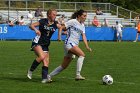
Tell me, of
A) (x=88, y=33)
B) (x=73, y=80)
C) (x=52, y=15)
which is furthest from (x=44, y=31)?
(x=88, y=33)

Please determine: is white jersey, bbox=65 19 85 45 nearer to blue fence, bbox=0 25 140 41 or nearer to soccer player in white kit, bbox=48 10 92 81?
soccer player in white kit, bbox=48 10 92 81

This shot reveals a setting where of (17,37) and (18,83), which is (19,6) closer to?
(17,37)

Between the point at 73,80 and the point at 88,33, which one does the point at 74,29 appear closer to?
the point at 73,80

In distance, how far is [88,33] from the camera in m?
45.3

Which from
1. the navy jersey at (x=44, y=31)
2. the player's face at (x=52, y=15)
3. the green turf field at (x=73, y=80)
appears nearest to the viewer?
the green turf field at (x=73, y=80)

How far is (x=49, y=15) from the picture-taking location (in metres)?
14.5

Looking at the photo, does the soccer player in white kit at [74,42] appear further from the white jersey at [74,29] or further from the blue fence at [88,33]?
the blue fence at [88,33]

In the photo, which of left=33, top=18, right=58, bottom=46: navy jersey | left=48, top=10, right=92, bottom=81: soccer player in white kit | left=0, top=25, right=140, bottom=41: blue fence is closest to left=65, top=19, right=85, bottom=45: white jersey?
left=48, top=10, right=92, bottom=81: soccer player in white kit

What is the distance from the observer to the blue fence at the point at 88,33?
139 ft

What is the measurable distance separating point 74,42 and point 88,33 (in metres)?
30.3

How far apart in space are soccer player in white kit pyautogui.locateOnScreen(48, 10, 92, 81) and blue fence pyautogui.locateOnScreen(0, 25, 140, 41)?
89.3ft

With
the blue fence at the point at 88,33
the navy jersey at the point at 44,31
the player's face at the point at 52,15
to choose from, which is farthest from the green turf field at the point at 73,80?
the blue fence at the point at 88,33

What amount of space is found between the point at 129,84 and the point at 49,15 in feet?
9.62

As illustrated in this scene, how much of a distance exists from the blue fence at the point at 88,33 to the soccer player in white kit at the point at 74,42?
27.2 metres
